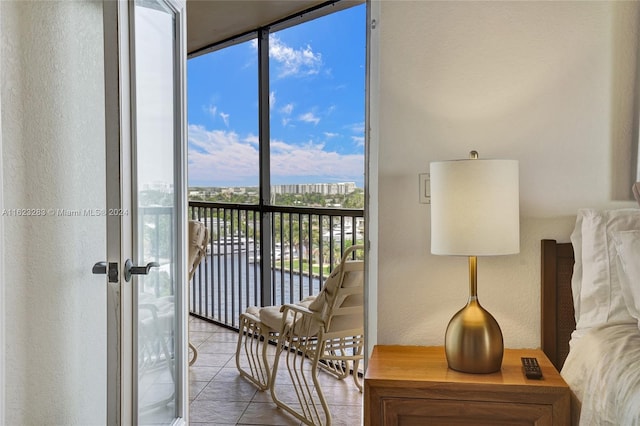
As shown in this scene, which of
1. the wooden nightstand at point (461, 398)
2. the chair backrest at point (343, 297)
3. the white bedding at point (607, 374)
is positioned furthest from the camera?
the chair backrest at point (343, 297)

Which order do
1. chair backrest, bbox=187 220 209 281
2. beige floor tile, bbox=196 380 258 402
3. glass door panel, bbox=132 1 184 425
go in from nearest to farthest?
glass door panel, bbox=132 1 184 425 → beige floor tile, bbox=196 380 258 402 → chair backrest, bbox=187 220 209 281

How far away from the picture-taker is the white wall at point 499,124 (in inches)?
80.9

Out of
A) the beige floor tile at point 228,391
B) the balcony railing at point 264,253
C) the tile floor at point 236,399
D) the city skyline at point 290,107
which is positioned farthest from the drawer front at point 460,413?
the city skyline at point 290,107

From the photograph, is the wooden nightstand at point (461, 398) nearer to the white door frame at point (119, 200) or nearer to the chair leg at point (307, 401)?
the white door frame at point (119, 200)

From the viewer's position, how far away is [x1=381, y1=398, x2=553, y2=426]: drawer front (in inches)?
65.4

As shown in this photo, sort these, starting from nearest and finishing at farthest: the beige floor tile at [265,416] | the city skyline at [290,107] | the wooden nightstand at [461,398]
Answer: the wooden nightstand at [461,398]
the beige floor tile at [265,416]
the city skyline at [290,107]

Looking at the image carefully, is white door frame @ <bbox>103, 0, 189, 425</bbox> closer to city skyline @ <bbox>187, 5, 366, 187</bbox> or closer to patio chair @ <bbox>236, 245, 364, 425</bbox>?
patio chair @ <bbox>236, 245, 364, 425</bbox>

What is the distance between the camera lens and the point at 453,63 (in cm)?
212

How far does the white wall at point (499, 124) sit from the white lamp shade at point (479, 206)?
339mm

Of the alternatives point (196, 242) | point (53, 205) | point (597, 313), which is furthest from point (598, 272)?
point (196, 242)

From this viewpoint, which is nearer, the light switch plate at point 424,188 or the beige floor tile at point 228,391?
the light switch plate at point 424,188

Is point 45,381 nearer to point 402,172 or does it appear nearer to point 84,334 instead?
point 84,334

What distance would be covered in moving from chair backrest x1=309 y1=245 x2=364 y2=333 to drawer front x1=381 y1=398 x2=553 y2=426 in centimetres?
110

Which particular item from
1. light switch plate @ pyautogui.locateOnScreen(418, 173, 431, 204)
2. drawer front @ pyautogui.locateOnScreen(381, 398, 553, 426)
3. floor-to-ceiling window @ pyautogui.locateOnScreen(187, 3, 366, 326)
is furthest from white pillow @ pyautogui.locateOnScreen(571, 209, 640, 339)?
floor-to-ceiling window @ pyautogui.locateOnScreen(187, 3, 366, 326)
